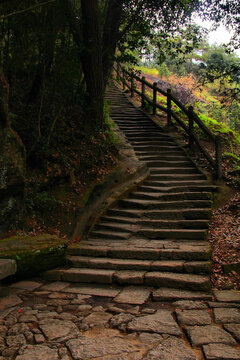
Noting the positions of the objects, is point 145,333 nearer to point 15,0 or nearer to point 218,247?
point 218,247

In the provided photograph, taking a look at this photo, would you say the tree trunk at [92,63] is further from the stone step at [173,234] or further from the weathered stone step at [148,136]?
the stone step at [173,234]

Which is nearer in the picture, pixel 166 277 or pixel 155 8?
pixel 166 277

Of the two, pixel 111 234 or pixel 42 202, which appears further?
pixel 42 202

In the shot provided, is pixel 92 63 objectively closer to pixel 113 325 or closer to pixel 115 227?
pixel 115 227

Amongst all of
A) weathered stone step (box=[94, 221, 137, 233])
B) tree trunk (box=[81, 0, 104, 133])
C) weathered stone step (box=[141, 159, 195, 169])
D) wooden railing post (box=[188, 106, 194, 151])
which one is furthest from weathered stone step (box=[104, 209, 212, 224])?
wooden railing post (box=[188, 106, 194, 151])

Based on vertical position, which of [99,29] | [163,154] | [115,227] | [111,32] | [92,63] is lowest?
[115,227]

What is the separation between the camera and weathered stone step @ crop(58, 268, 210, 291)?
3.94m

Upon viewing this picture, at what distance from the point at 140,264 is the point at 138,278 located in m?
0.34

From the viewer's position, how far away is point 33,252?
4.31 m

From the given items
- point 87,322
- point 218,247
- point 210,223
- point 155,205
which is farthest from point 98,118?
point 87,322

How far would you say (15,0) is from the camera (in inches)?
211

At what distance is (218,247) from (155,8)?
7.65 m

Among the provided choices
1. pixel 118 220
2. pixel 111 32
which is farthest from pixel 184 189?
pixel 111 32

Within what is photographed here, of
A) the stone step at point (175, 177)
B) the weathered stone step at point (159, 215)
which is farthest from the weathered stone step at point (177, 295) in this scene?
the stone step at point (175, 177)
